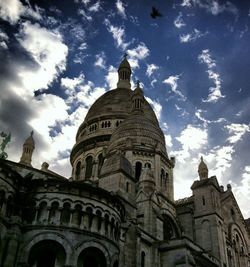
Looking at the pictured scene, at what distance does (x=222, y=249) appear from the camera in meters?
39.2

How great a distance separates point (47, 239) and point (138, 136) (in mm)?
25507

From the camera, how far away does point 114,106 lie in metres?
60.2

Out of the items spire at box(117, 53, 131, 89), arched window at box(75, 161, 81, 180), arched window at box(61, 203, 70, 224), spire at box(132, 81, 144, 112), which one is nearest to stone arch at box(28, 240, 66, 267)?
arched window at box(61, 203, 70, 224)

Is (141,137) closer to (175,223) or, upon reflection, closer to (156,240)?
(175,223)

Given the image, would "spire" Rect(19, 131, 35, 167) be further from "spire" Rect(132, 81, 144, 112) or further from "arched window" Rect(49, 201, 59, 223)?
"arched window" Rect(49, 201, 59, 223)

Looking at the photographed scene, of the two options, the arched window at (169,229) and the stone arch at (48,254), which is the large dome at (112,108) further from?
the stone arch at (48,254)

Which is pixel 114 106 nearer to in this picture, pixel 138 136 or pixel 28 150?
pixel 138 136

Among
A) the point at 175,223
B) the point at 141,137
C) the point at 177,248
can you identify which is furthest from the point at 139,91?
the point at 177,248

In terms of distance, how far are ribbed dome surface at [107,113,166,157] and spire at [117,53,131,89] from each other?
2014cm

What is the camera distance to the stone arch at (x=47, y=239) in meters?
23.7

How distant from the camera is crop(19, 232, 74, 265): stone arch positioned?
23.7m

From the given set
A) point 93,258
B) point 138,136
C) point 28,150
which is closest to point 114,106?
point 138,136

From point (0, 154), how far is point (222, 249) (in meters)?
24.1

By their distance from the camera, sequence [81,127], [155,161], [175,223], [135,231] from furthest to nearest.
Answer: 1. [81,127]
2. [155,161]
3. [175,223]
4. [135,231]
